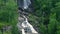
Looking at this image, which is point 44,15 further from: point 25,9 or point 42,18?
point 25,9

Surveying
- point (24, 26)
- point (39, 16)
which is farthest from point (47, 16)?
point (24, 26)

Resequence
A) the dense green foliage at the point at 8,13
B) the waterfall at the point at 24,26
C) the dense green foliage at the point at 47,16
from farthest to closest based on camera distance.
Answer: the dense green foliage at the point at 8,13
the waterfall at the point at 24,26
the dense green foliage at the point at 47,16

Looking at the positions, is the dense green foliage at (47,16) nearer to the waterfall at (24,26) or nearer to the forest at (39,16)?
the forest at (39,16)

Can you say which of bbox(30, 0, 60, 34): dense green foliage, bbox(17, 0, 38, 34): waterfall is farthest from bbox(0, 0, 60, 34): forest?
bbox(17, 0, 38, 34): waterfall

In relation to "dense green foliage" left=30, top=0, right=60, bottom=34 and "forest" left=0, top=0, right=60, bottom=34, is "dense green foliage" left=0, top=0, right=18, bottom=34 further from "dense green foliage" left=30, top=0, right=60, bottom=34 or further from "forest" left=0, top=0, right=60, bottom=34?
"dense green foliage" left=30, top=0, right=60, bottom=34

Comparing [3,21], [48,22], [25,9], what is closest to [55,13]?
[48,22]

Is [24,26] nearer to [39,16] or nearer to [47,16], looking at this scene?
[47,16]

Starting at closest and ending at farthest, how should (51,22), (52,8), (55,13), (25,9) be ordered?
(51,22), (55,13), (52,8), (25,9)

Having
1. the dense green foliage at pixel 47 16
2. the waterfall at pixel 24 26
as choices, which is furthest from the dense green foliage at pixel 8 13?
the dense green foliage at pixel 47 16
